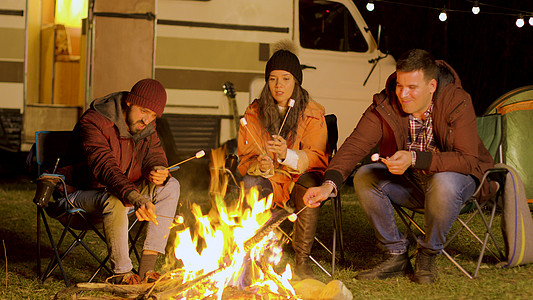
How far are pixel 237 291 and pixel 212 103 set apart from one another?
354 cm

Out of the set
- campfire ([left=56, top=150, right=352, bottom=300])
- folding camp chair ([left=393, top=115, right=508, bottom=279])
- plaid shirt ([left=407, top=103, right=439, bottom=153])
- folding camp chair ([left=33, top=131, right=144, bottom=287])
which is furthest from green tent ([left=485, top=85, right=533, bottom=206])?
folding camp chair ([left=33, top=131, right=144, bottom=287])

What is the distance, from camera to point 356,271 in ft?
11.9

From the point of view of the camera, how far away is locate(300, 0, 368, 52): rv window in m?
6.39

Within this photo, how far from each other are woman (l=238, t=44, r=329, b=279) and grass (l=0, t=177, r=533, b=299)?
0.35 metres

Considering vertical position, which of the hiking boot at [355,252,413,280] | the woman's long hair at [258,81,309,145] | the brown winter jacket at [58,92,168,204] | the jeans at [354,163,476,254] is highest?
the woman's long hair at [258,81,309,145]

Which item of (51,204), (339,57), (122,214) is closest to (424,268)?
(122,214)

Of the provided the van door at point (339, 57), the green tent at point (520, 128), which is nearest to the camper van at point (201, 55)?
the van door at point (339, 57)

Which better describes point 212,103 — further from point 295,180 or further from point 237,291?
point 237,291

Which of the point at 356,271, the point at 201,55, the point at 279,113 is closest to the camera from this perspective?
the point at 356,271

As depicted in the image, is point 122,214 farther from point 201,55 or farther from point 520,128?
point 520,128

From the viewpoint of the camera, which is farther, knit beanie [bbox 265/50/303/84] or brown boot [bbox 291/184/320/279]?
knit beanie [bbox 265/50/303/84]

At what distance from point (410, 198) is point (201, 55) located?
3.18 metres

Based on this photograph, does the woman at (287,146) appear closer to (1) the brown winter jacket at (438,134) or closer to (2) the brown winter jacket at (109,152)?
(1) the brown winter jacket at (438,134)

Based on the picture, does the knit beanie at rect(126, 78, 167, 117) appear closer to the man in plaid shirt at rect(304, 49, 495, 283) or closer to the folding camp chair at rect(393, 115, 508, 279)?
the man in plaid shirt at rect(304, 49, 495, 283)
